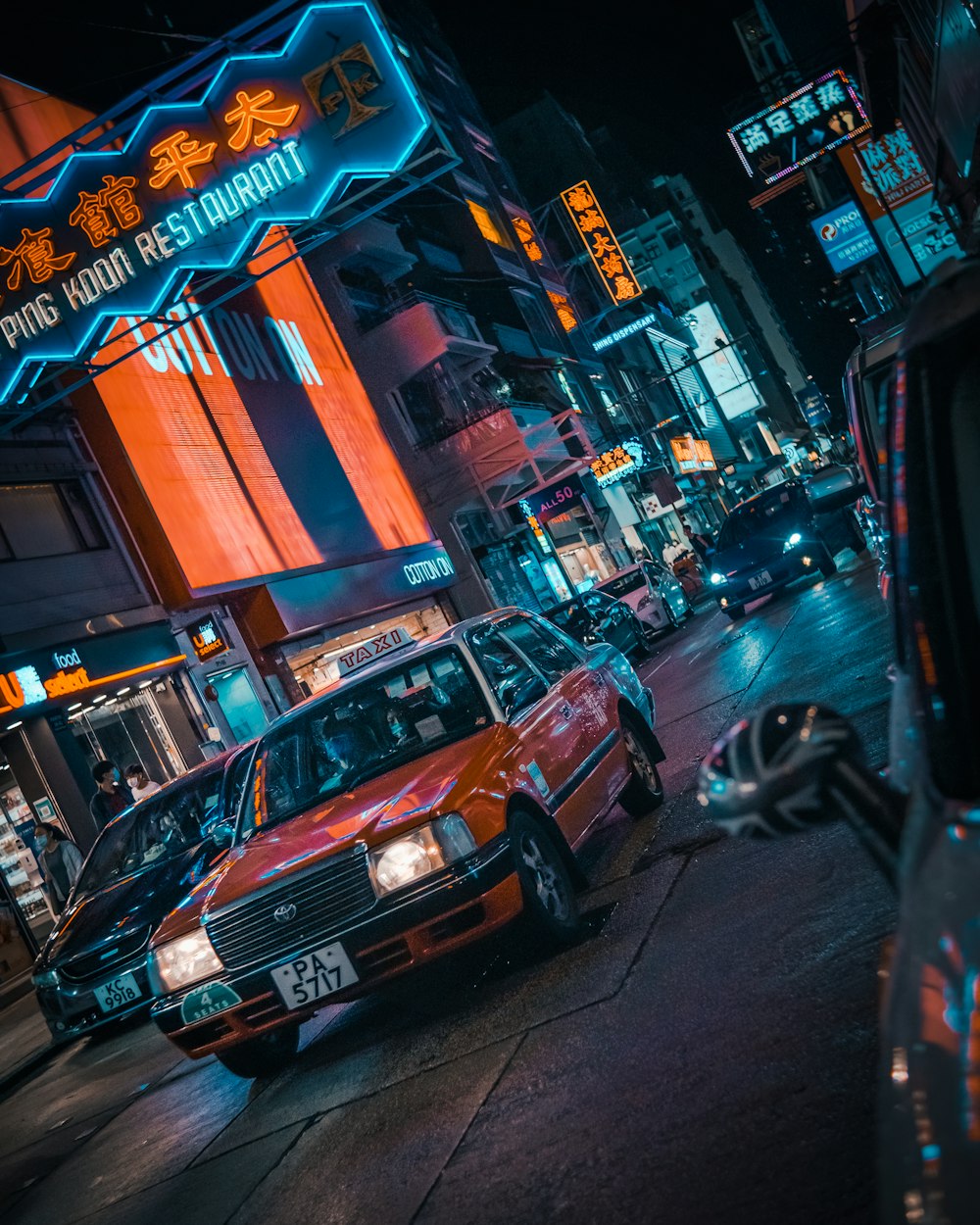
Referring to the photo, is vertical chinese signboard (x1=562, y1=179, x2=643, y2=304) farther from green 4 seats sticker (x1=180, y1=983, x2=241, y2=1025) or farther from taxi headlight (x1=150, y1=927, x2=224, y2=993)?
green 4 seats sticker (x1=180, y1=983, x2=241, y2=1025)

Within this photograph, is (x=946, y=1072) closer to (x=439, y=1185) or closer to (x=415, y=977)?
(x=439, y=1185)

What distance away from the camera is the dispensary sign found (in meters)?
12.3

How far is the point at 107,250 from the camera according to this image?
1269cm

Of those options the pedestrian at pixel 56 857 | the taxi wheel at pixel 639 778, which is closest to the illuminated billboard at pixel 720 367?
the pedestrian at pixel 56 857

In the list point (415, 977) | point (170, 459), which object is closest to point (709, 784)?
point (415, 977)

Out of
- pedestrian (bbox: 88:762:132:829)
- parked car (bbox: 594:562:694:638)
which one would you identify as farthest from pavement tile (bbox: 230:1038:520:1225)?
parked car (bbox: 594:562:694:638)

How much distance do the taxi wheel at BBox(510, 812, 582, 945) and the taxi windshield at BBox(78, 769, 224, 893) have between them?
581 centimetres

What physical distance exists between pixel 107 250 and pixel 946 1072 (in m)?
13.2

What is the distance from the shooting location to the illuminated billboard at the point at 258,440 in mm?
19625

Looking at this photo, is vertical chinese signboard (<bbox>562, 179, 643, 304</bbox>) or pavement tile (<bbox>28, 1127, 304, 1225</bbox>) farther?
vertical chinese signboard (<bbox>562, 179, 643, 304</bbox>)

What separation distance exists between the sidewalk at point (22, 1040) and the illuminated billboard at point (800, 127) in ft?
70.3

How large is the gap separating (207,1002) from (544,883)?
1.80 meters

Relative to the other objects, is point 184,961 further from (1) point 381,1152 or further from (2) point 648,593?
(2) point 648,593

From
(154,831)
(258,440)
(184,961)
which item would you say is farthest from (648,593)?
(184,961)
